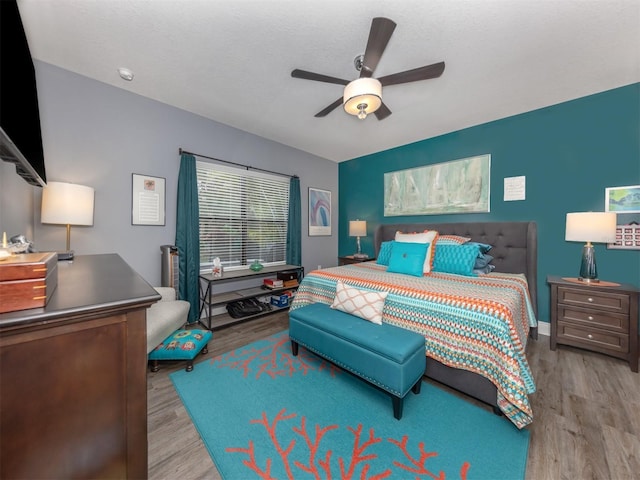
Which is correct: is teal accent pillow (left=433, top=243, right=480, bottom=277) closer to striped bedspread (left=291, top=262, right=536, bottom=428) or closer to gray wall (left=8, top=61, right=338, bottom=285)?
striped bedspread (left=291, top=262, right=536, bottom=428)

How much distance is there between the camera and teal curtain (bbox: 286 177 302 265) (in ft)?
13.8

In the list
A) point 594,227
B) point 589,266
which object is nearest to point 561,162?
point 594,227

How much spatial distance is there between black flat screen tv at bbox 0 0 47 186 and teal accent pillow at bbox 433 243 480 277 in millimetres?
3379

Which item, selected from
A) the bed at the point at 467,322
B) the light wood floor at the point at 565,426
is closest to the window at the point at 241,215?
the bed at the point at 467,322

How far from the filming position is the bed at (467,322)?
1.53 m

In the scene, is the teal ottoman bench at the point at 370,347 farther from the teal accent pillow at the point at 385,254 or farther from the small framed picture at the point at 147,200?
the small framed picture at the point at 147,200

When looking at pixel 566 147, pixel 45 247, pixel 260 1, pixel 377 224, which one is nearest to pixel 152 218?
pixel 45 247

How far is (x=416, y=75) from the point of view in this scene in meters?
1.89

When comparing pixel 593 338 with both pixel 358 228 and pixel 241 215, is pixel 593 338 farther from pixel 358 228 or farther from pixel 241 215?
pixel 241 215

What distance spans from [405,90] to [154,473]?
3.52m

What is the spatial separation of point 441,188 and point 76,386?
13.5 ft

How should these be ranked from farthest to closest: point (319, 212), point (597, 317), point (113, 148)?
1. point (319, 212)
2. point (113, 148)
3. point (597, 317)

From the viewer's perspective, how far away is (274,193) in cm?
408

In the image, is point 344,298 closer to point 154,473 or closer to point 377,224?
point 154,473
